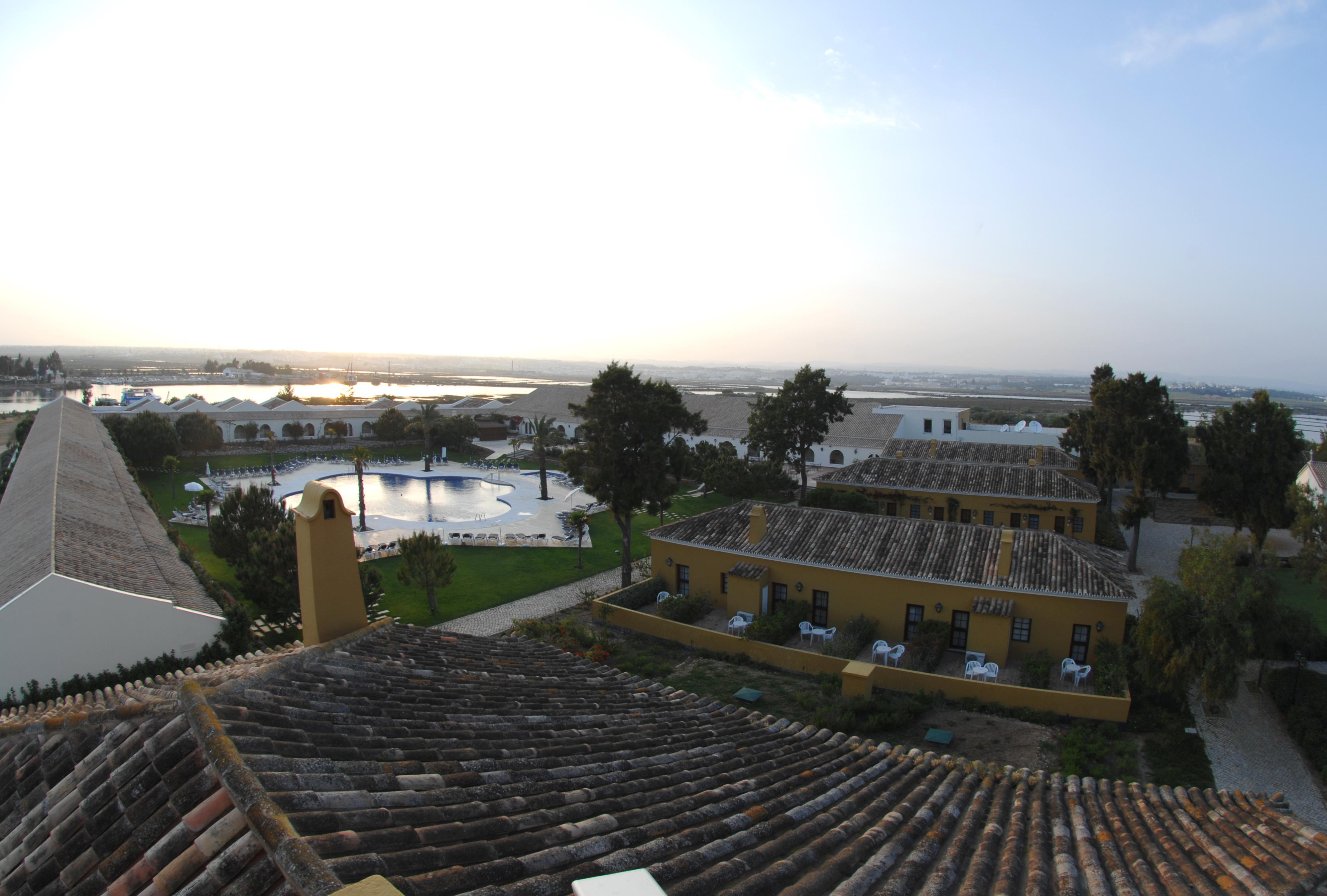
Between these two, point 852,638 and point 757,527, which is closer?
point 852,638

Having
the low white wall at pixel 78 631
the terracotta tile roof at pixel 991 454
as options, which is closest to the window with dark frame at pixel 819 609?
the low white wall at pixel 78 631

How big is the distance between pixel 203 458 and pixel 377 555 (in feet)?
101

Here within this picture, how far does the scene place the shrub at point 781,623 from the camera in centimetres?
1902

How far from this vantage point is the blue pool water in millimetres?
35000

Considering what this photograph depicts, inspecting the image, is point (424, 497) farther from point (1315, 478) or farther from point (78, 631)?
point (1315, 478)

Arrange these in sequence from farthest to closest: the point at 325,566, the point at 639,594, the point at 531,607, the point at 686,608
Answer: the point at 531,607
the point at 639,594
the point at 686,608
the point at 325,566

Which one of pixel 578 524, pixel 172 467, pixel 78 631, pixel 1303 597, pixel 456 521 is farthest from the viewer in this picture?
pixel 172 467

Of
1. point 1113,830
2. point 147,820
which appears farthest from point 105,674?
point 1113,830

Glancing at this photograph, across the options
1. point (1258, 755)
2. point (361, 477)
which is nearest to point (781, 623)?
point (1258, 755)

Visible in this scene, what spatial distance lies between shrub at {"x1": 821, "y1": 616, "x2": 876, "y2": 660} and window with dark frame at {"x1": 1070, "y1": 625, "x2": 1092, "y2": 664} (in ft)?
15.6

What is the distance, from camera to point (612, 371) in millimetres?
22469

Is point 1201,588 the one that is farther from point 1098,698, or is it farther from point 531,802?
point 531,802

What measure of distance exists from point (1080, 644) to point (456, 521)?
2623 centimetres

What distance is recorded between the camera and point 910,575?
61.1 feet
